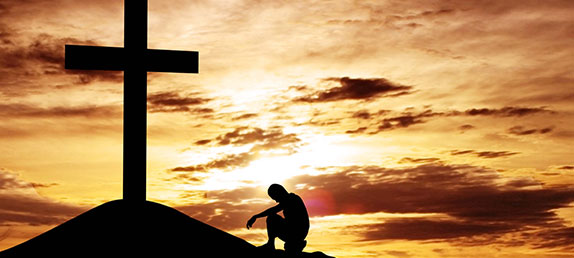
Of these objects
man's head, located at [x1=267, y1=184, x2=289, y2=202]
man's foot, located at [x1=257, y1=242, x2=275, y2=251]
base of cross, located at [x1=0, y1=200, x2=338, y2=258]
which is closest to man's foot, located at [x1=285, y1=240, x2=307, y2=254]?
base of cross, located at [x1=0, y1=200, x2=338, y2=258]

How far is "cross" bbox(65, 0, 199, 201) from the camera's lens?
47.3 feet

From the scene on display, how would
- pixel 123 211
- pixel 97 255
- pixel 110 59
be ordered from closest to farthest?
1. pixel 97 255
2. pixel 123 211
3. pixel 110 59

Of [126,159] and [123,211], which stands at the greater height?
[126,159]

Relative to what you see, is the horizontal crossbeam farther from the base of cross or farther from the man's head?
the man's head

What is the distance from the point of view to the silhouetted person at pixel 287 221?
13.8 metres

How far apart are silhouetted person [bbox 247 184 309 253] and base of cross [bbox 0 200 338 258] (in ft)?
0.81

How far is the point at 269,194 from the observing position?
45.9 ft

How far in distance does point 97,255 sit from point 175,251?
124cm

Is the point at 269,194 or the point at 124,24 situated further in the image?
the point at 124,24

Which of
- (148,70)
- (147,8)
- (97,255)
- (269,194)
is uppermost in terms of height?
(147,8)

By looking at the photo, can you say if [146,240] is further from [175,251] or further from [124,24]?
[124,24]

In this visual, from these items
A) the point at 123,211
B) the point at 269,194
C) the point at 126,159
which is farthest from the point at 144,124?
the point at 269,194

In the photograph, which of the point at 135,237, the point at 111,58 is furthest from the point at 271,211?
the point at 111,58

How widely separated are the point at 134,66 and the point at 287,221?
13.6 ft
